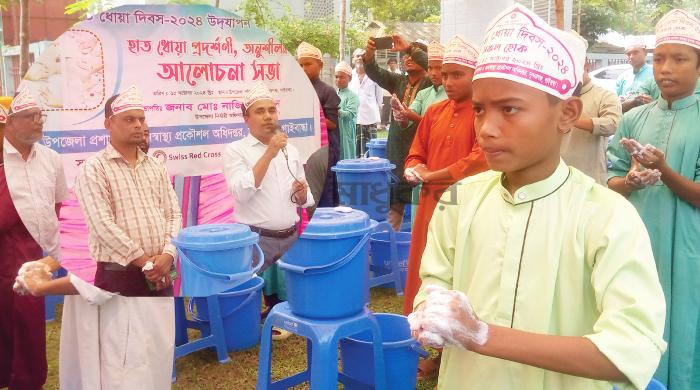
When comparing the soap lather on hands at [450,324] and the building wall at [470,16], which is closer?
the soap lather on hands at [450,324]

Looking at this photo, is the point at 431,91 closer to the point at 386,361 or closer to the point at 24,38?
the point at 386,361

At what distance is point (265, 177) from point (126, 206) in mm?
419

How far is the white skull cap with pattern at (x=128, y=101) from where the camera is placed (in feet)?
5.11

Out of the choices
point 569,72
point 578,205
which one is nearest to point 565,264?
point 578,205

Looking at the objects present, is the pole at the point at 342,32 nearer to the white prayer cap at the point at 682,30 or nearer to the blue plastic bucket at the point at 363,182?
the blue plastic bucket at the point at 363,182

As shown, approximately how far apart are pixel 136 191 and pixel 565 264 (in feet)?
3.78

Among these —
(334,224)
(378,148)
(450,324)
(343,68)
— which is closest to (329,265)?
(334,224)

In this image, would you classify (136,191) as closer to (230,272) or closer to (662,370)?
(230,272)

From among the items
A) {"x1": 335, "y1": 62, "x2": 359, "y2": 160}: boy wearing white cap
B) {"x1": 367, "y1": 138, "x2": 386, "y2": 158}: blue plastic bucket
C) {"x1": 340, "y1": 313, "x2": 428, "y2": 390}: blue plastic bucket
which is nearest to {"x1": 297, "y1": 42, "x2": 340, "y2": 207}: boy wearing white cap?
{"x1": 340, "y1": 313, "x2": 428, "y2": 390}: blue plastic bucket

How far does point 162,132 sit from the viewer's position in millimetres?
1644

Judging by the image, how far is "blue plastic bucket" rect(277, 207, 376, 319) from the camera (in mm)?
2350


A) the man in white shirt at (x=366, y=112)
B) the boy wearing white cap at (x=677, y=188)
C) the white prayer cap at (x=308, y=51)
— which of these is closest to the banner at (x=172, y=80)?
the white prayer cap at (x=308, y=51)

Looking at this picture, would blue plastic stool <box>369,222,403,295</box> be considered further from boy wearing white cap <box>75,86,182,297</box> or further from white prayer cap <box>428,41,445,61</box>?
boy wearing white cap <box>75,86,182,297</box>

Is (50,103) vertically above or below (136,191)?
above
